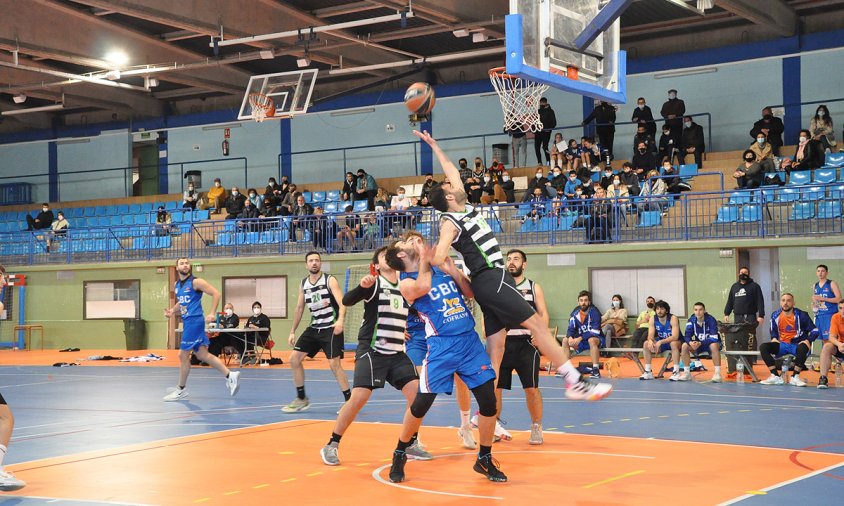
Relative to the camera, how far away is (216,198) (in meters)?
33.3

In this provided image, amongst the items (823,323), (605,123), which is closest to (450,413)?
(823,323)

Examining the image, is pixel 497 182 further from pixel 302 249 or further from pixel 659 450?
pixel 659 450

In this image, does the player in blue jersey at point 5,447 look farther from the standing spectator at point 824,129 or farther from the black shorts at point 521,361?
the standing spectator at point 824,129

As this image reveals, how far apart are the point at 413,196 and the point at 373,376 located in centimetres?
2038

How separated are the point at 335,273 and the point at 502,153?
26.5 feet

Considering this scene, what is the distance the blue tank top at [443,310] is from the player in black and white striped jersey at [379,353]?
0.95 meters

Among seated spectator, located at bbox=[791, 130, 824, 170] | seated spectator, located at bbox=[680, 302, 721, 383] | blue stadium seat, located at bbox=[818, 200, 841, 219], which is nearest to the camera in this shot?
seated spectator, located at bbox=[680, 302, 721, 383]

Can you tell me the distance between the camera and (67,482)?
8.38 m

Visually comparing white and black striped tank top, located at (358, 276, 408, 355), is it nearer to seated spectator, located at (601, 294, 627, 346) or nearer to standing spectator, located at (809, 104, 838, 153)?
seated spectator, located at (601, 294, 627, 346)

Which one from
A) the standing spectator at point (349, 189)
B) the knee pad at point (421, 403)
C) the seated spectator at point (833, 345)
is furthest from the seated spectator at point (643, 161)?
the knee pad at point (421, 403)

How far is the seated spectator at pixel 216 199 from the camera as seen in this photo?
1308 inches

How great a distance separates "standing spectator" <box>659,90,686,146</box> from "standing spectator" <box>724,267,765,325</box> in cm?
904

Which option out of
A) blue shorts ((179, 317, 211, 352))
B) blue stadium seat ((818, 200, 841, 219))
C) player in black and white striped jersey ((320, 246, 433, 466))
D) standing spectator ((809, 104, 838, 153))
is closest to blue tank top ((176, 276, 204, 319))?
blue shorts ((179, 317, 211, 352))

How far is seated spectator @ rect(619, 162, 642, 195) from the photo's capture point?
24.3 meters
